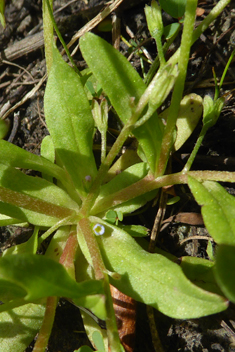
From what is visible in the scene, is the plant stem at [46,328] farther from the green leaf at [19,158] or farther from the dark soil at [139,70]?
the green leaf at [19,158]

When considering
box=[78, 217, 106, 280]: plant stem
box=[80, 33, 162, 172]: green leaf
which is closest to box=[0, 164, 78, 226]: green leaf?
box=[78, 217, 106, 280]: plant stem

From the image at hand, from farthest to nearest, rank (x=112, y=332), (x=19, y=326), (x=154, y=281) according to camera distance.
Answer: (x=19, y=326) < (x=154, y=281) < (x=112, y=332)

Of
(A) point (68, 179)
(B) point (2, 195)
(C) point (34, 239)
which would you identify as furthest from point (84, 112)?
(C) point (34, 239)

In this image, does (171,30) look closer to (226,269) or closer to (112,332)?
(226,269)

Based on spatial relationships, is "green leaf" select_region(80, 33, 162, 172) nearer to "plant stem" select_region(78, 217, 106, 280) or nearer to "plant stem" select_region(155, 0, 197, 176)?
"plant stem" select_region(155, 0, 197, 176)

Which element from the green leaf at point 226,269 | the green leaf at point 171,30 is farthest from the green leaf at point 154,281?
the green leaf at point 171,30

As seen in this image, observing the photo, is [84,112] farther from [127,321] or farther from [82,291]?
[127,321]

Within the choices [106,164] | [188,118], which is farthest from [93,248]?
[188,118]
